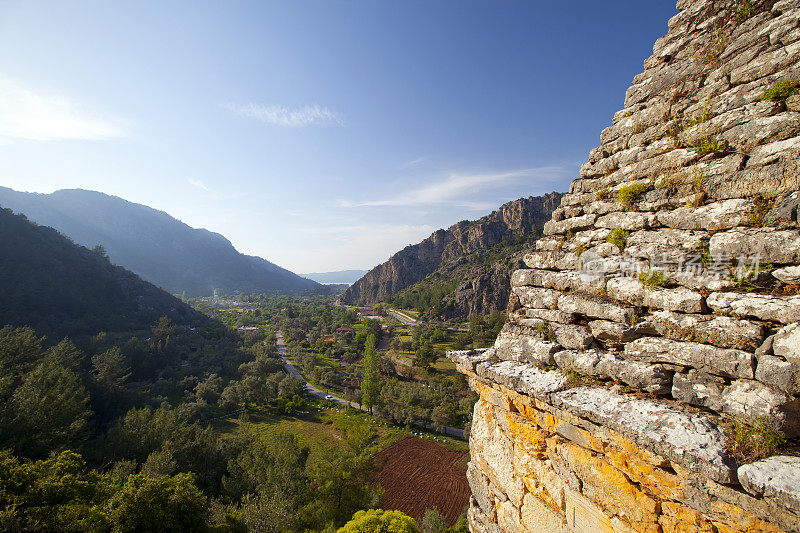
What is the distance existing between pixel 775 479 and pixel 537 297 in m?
2.54

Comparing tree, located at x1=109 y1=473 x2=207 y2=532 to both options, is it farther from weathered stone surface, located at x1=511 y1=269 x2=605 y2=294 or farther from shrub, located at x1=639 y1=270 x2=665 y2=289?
shrub, located at x1=639 y1=270 x2=665 y2=289

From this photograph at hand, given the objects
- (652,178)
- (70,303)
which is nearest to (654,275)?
(652,178)

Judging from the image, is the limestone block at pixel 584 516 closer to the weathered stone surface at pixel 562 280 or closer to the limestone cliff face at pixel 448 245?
the weathered stone surface at pixel 562 280

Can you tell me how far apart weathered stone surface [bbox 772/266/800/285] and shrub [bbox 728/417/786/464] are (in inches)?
45.5

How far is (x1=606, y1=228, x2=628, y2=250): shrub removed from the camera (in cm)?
355

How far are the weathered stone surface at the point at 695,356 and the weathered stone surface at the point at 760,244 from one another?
0.90 m

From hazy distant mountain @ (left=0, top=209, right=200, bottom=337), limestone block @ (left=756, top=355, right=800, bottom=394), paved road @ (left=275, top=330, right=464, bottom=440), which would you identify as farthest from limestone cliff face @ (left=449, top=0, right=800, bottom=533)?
hazy distant mountain @ (left=0, top=209, right=200, bottom=337)

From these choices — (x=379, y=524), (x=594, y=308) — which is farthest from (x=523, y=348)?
(x=379, y=524)

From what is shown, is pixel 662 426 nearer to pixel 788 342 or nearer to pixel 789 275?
pixel 788 342

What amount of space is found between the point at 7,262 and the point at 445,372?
248ft

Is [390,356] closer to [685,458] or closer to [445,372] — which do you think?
[445,372]

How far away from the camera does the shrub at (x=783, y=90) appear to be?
115 inches

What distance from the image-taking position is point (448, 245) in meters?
137

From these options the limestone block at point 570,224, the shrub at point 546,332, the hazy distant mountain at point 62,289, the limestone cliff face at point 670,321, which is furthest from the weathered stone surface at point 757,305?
the hazy distant mountain at point 62,289
